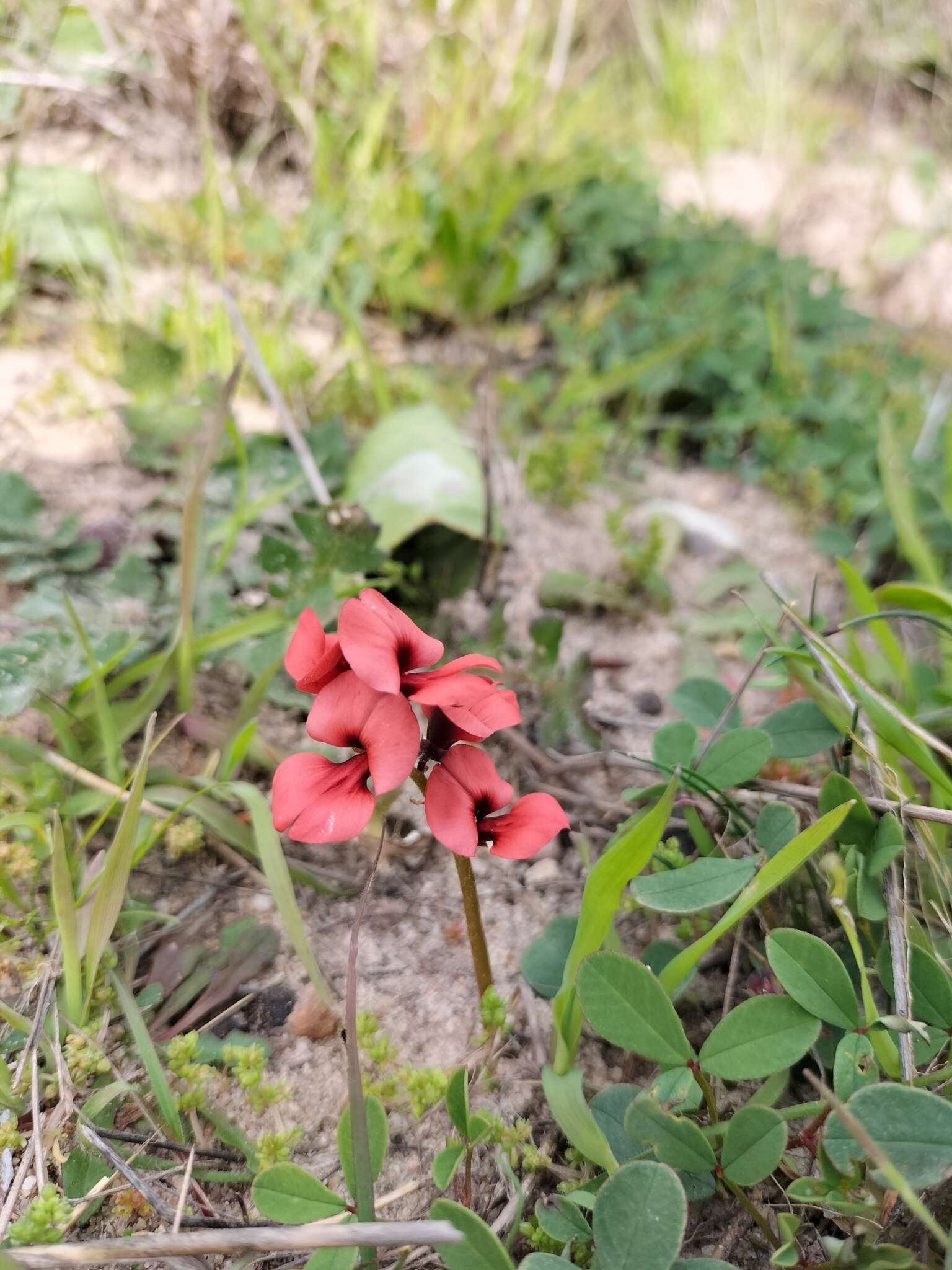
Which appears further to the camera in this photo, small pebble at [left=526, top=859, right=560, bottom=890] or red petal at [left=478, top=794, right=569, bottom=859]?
small pebble at [left=526, top=859, right=560, bottom=890]

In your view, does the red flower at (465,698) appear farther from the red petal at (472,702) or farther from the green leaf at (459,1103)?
the green leaf at (459,1103)

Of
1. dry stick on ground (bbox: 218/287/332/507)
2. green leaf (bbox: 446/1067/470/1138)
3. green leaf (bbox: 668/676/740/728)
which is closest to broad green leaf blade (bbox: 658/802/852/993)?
green leaf (bbox: 446/1067/470/1138)

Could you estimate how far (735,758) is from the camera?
3.92 feet

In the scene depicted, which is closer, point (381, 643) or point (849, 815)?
point (381, 643)

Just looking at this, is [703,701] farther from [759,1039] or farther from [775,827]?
[759,1039]

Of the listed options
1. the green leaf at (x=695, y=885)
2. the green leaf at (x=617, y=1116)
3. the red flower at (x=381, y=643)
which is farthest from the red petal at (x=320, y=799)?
the green leaf at (x=617, y=1116)

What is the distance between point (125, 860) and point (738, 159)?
4.55 metres

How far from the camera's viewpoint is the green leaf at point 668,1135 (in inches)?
36.2

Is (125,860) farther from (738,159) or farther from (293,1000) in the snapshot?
(738,159)

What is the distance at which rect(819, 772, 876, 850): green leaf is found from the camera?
1.12m

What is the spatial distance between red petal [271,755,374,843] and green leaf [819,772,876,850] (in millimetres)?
575

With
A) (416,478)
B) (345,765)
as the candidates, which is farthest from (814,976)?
(416,478)

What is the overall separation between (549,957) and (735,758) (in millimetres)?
348

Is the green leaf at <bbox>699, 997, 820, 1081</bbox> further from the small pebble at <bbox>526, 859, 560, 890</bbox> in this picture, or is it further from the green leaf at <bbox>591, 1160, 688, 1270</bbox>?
the small pebble at <bbox>526, 859, 560, 890</bbox>
